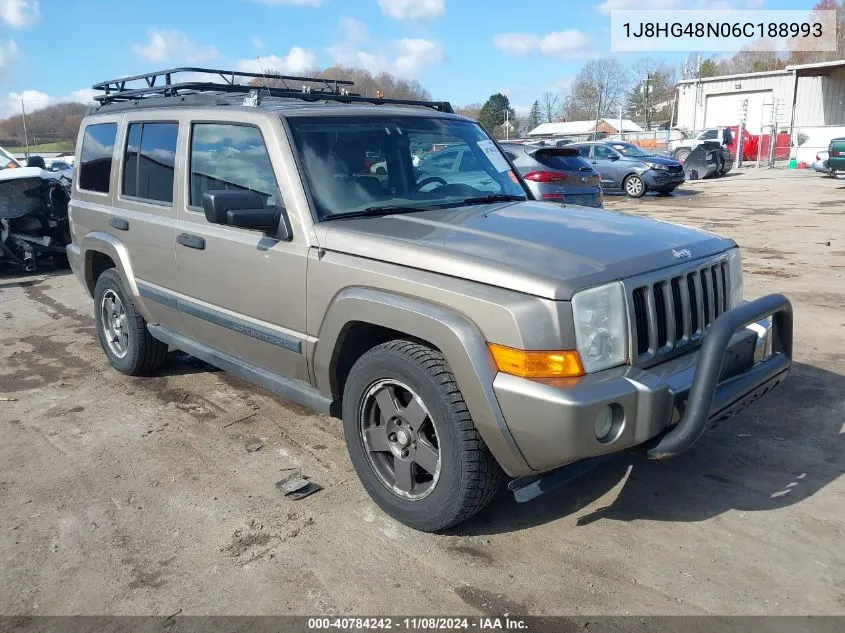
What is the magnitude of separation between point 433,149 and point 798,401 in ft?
9.56

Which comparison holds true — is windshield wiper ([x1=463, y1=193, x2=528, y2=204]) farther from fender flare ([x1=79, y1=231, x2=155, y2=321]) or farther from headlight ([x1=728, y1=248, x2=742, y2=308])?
fender flare ([x1=79, y1=231, x2=155, y2=321])

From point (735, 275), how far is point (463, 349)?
65.4 inches

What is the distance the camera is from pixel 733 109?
147ft

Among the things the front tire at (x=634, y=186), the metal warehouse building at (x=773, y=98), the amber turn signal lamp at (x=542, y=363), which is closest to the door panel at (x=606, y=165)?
the front tire at (x=634, y=186)

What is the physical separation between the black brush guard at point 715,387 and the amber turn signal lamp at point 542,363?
48 centimetres

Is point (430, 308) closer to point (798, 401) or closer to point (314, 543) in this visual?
point (314, 543)

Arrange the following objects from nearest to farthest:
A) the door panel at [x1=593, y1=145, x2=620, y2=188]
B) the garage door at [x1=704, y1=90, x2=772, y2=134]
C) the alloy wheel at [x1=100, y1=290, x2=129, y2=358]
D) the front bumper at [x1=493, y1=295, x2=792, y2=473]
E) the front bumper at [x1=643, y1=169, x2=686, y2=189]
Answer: the front bumper at [x1=493, y1=295, x2=792, y2=473]
the alloy wheel at [x1=100, y1=290, x2=129, y2=358]
the front bumper at [x1=643, y1=169, x2=686, y2=189]
the door panel at [x1=593, y1=145, x2=620, y2=188]
the garage door at [x1=704, y1=90, x2=772, y2=134]

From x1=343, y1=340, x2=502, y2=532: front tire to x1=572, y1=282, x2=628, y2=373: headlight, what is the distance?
56 cm

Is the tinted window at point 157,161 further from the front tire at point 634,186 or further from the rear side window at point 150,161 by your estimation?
the front tire at point 634,186

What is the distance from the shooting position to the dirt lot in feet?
9.37

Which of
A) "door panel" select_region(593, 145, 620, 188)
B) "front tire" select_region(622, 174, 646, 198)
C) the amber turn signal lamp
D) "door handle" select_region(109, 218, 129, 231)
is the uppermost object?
"door handle" select_region(109, 218, 129, 231)

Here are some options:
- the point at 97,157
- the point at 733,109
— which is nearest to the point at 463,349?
the point at 97,157

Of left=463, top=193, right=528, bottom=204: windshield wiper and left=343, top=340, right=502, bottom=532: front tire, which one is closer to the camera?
left=343, top=340, right=502, bottom=532: front tire

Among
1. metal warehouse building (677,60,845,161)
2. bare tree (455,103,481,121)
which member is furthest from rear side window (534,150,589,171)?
metal warehouse building (677,60,845,161)
